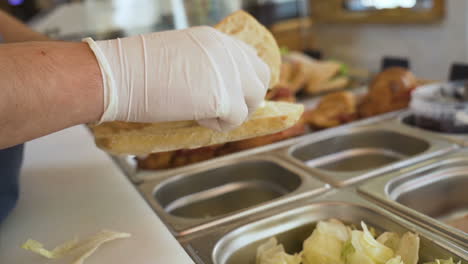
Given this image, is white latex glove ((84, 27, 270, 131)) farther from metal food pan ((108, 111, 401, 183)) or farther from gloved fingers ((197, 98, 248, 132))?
metal food pan ((108, 111, 401, 183))

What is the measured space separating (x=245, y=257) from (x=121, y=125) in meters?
0.43

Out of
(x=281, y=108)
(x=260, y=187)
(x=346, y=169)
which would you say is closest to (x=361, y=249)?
(x=281, y=108)

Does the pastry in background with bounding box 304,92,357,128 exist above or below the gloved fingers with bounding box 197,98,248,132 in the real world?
below

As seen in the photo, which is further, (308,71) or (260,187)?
(308,71)

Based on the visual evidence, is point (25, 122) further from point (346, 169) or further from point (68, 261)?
point (346, 169)

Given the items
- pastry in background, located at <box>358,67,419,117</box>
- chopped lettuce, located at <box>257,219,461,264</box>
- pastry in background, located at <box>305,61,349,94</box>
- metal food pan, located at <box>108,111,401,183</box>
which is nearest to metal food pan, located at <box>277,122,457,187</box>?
metal food pan, located at <box>108,111,401,183</box>

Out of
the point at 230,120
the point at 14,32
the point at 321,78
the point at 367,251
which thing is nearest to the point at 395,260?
the point at 367,251

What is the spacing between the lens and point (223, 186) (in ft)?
5.30

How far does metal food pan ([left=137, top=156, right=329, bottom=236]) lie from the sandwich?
395 millimetres

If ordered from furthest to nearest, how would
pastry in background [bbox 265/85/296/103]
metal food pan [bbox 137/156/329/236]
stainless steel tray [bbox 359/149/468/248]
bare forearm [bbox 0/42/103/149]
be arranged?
pastry in background [bbox 265/85/296/103] → metal food pan [bbox 137/156/329/236] → stainless steel tray [bbox 359/149/468/248] → bare forearm [bbox 0/42/103/149]

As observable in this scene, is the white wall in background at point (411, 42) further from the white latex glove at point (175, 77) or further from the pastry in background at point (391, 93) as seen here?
the white latex glove at point (175, 77)

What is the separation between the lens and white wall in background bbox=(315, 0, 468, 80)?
310cm

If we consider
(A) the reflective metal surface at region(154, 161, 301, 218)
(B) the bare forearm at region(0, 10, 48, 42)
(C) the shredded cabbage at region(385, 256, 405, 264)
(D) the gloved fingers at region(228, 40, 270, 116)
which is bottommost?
(A) the reflective metal surface at region(154, 161, 301, 218)

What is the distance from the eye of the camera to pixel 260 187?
1.61 meters
